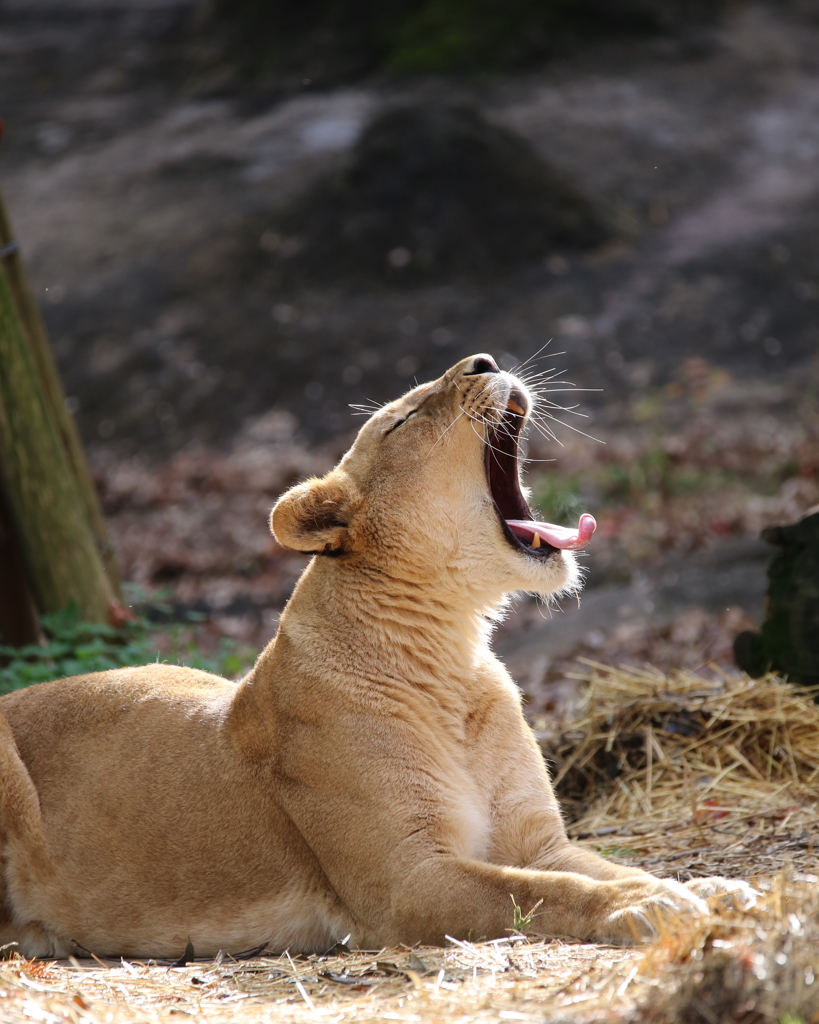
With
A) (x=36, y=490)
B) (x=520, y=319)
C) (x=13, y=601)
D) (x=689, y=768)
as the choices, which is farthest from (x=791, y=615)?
(x=520, y=319)

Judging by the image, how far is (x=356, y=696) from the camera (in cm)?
378

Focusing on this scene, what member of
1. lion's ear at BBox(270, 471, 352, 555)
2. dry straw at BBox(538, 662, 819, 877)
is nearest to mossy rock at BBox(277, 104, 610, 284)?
dry straw at BBox(538, 662, 819, 877)

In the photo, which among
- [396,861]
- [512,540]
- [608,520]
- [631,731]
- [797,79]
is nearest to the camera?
[396,861]

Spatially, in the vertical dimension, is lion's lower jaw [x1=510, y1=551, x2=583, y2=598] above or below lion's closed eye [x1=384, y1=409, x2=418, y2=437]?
below

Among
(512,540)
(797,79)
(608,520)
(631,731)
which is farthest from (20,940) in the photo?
(797,79)

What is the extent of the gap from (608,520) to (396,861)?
25.5ft

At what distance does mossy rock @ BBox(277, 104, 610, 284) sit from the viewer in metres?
16.3

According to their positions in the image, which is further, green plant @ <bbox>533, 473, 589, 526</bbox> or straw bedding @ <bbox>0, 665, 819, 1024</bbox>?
green plant @ <bbox>533, 473, 589, 526</bbox>

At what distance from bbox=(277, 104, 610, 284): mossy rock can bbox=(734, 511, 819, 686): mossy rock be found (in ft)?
36.0

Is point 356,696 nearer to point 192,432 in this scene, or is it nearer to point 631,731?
point 631,731

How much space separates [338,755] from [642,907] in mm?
1094

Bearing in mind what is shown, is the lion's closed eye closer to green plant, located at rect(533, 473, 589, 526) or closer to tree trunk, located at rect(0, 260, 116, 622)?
tree trunk, located at rect(0, 260, 116, 622)

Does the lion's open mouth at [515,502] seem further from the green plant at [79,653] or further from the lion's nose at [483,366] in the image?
the green plant at [79,653]

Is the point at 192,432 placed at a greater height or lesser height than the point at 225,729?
lesser
